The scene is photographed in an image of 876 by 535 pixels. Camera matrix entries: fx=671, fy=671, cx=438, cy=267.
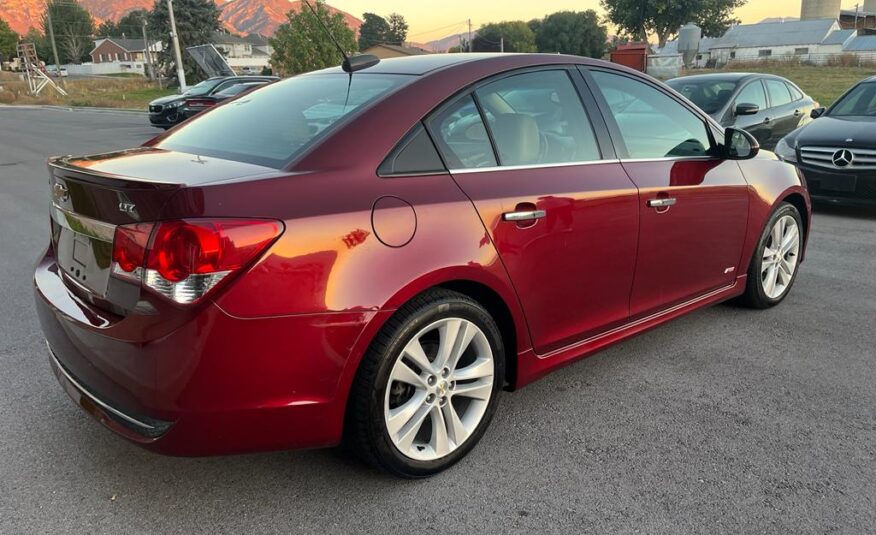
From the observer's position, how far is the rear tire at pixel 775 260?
4.22m

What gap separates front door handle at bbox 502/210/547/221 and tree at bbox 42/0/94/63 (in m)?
132

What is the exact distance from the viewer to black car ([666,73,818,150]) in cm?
884

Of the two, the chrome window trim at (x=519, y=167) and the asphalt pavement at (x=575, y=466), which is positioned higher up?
the chrome window trim at (x=519, y=167)

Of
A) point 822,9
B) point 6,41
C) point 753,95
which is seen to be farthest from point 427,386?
point 6,41

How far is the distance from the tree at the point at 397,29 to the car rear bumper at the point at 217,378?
117m

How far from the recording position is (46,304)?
255cm

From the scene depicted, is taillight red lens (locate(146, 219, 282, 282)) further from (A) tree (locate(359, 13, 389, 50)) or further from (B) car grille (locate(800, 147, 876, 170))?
(A) tree (locate(359, 13, 389, 50))

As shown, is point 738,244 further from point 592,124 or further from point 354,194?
point 354,194

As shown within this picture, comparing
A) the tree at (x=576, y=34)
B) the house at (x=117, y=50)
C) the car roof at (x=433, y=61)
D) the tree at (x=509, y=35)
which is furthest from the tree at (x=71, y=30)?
the car roof at (x=433, y=61)

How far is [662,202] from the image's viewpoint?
3.32m

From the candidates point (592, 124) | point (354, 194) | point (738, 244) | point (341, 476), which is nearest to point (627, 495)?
point (341, 476)

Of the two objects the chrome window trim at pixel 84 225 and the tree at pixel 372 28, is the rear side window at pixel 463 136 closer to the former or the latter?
the chrome window trim at pixel 84 225

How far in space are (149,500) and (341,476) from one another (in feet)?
2.27

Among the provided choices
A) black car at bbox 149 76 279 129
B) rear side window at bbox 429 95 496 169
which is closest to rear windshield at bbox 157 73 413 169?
rear side window at bbox 429 95 496 169
